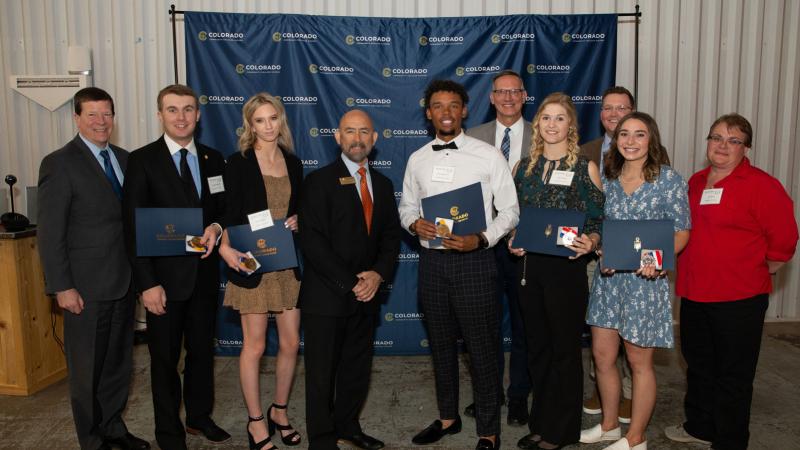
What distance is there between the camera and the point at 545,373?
11.0 feet

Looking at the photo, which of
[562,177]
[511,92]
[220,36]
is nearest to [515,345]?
[562,177]

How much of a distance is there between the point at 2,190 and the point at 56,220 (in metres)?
1.96

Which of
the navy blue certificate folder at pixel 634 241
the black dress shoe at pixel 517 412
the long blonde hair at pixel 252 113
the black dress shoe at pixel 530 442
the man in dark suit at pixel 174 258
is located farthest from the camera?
the black dress shoe at pixel 517 412

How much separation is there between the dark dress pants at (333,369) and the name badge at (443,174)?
0.86 m

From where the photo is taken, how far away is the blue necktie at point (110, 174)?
3396 millimetres

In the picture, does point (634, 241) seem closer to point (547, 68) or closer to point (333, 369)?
point (333, 369)

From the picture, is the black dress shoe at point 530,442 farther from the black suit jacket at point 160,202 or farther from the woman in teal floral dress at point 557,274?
the black suit jacket at point 160,202

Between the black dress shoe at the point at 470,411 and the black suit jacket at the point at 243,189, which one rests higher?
the black suit jacket at the point at 243,189

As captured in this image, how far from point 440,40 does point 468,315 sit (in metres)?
2.79

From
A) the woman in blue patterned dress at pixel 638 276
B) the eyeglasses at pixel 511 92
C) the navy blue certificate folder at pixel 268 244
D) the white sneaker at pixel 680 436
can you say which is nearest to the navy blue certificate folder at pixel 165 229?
the navy blue certificate folder at pixel 268 244

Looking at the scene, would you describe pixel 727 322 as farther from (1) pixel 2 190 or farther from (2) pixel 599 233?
(1) pixel 2 190

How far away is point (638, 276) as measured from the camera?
3.10 m

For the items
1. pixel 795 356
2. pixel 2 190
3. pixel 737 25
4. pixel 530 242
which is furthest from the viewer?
pixel 737 25

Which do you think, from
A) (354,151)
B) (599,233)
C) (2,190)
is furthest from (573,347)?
(2,190)
